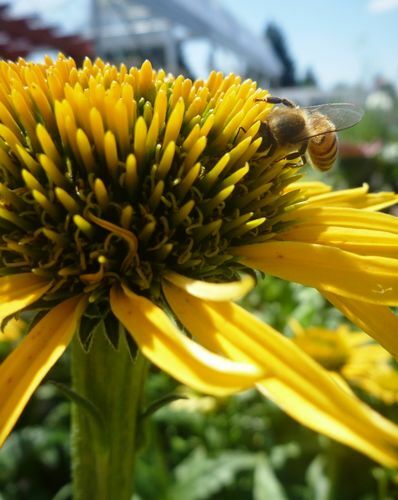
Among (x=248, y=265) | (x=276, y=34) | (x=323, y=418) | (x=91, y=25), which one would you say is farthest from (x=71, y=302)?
(x=276, y=34)

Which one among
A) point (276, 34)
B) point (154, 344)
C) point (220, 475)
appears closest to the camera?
point (154, 344)

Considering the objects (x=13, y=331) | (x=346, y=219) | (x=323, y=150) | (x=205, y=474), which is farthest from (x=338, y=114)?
(x=13, y=331)

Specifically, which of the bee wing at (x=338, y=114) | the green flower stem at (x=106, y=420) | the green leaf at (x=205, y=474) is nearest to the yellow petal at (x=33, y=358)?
the green flower stem at (x=106, y=420)

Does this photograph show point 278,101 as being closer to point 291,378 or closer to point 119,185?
point 119,185

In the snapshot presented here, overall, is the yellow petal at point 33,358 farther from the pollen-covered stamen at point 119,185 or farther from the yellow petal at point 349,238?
the yellow petal at point 349,238

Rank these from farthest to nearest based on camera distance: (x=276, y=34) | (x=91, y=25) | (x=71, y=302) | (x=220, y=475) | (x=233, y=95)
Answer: (x=276, y=34)
(x=91, y=25)
(x=220, y=475)
(x=233, y=95)
(x=71, y=302)

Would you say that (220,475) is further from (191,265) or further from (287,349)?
(287,349)

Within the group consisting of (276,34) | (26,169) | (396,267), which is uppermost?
(26,169)

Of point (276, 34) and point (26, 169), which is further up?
point (26, 169)
